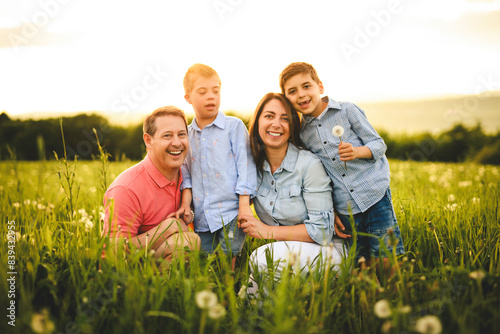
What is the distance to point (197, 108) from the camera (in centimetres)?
336

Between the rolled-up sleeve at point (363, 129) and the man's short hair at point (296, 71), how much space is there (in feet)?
1.49

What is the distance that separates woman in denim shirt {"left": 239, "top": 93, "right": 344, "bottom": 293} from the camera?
9.78ft

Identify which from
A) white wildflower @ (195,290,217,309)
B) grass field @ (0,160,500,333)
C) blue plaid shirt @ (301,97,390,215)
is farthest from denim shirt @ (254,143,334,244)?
white wildflower @ (195,290,217,309)

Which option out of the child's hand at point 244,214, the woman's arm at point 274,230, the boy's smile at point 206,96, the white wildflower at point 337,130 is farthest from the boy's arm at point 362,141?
the boy's smile at point 206,96

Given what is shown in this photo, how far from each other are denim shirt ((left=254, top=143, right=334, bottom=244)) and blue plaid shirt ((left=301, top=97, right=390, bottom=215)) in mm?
140

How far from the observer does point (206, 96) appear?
10.8ft

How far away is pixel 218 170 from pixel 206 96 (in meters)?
0.72

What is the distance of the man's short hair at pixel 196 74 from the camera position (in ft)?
10.9

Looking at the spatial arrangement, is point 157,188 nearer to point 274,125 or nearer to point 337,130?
point 274,125

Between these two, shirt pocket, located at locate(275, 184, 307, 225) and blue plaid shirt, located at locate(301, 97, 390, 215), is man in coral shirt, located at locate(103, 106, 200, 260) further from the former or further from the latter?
blue plaid shirt, located at locate(301, 97, 390, 215)

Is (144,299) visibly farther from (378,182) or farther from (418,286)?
(378,182)

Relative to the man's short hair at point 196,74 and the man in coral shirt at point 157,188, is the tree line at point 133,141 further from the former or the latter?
the man in coral shirt at point 157,188

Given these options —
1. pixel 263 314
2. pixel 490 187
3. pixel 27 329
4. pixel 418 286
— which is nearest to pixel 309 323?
pixel 263 314

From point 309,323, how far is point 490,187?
14.2ft
